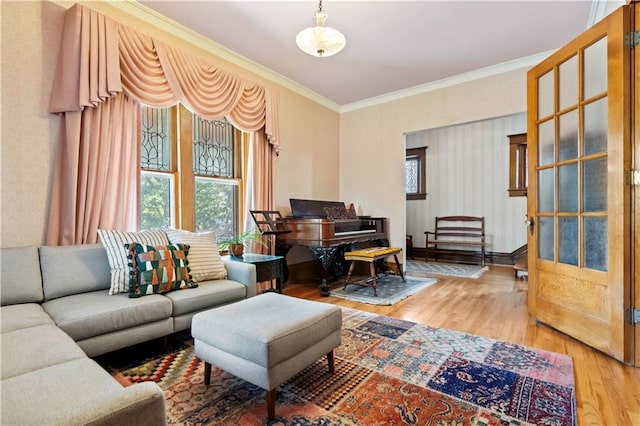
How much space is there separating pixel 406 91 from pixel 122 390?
4886 millimetres

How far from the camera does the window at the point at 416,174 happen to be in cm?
689

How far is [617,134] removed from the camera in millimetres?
2105

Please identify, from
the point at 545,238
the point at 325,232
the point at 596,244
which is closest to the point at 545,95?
the point at 545,238

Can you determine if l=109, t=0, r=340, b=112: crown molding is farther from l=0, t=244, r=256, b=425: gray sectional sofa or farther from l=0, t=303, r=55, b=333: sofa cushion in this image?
l=0, t=303, r=55, b=333: sofa cushion

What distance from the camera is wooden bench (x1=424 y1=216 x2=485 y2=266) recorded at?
609cm

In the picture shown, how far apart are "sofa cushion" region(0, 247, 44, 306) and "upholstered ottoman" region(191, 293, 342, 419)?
1120 mm

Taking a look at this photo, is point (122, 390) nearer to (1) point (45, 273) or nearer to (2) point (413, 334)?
(1) point (45, 273)

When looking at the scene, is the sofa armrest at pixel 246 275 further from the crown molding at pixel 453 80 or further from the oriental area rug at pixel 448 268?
the crown molding at pixel 453 80

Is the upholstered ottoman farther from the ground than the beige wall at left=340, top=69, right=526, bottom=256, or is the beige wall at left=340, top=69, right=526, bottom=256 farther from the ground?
the beige wall at left=340, top=69, right=526, bottom=256

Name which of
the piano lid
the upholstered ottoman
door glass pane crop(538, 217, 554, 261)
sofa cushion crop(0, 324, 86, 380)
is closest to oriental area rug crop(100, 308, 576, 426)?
the upholstered ottoman

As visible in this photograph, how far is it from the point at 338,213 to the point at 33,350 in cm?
350

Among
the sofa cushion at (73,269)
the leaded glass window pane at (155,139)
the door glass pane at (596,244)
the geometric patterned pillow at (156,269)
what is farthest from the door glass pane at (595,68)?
the sofa cushion at (73,269)

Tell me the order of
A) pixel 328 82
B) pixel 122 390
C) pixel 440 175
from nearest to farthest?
pixel 122 390
pixel 328 82
pixel 440 175

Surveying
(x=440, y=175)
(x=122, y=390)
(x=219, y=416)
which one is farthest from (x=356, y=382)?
(x=440, y=175)
